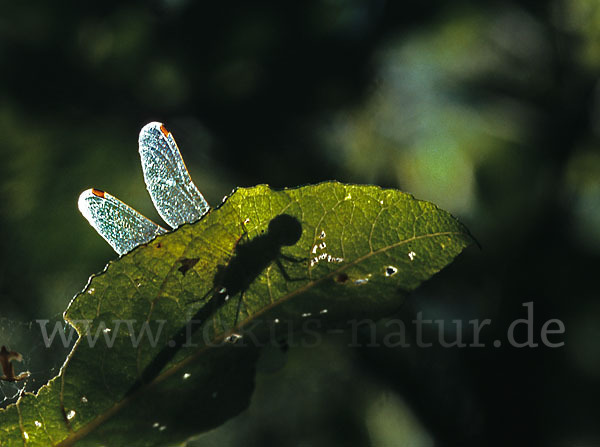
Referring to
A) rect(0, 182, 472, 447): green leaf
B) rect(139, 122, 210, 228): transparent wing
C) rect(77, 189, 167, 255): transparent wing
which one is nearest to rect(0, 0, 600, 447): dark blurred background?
rect(139, 122, 210, 228): transparent wing

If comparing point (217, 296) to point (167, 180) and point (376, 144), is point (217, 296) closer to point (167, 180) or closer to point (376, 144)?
point (167, 180)

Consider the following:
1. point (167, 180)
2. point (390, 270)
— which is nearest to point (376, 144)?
point (167, 180)

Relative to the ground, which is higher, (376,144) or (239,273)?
(239,273)

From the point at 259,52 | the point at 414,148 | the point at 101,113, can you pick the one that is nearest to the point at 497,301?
the point at 414,148

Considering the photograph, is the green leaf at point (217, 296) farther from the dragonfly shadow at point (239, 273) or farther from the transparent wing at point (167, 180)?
the transparent wing at point (167, 180)

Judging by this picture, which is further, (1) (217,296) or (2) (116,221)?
(2) (116,221)

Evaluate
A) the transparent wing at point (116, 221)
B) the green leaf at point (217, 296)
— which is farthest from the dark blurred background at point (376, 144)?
the green leaf at point (217, 296)

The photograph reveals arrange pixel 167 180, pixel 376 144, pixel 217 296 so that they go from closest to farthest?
pixel 217 296
pixel 167 180
pixel 376 144
